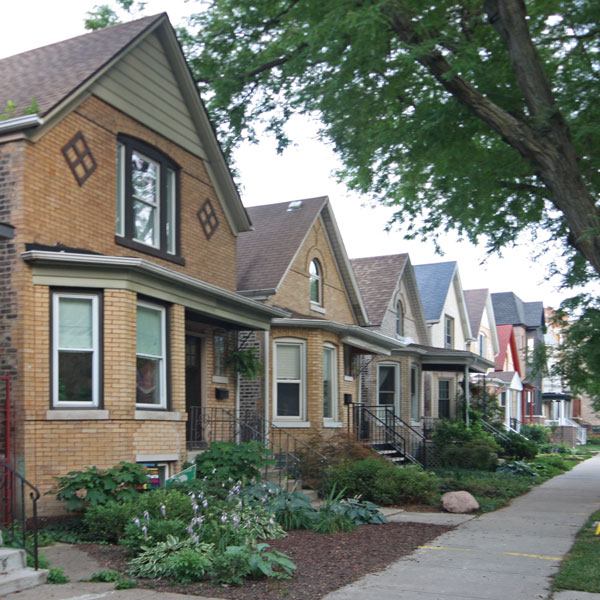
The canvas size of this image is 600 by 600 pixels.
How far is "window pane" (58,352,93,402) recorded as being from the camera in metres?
10.8

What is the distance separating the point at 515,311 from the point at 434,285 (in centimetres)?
1920

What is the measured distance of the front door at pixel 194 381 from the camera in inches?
579

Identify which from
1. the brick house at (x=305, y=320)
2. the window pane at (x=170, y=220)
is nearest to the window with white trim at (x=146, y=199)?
the window pane at (x=170, y=220)

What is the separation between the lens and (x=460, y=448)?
71.8 ft

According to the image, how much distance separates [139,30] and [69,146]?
2.95 metres

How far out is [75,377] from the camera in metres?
10.8

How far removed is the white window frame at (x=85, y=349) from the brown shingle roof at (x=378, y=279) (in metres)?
14.7

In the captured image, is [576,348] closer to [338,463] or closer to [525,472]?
[338,463]

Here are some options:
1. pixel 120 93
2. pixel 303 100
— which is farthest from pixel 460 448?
pixel 120 93

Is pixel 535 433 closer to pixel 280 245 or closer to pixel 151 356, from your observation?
pixel 280 245

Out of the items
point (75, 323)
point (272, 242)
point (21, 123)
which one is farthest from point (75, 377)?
point (272, 242)

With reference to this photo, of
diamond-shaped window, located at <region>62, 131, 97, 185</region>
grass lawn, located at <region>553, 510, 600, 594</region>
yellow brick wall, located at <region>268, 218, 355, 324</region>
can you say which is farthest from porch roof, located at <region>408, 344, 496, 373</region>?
diamond-shaped window, located at <region>62, 131, 97, 185</region>

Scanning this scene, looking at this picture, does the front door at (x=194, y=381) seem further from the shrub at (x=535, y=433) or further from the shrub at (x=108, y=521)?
the shrub at (x=535, y=433)

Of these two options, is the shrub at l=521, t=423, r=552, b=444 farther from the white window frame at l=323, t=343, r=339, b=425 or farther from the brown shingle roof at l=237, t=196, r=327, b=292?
the brown shingle roof at l=237, t=196, r=327, b=292
